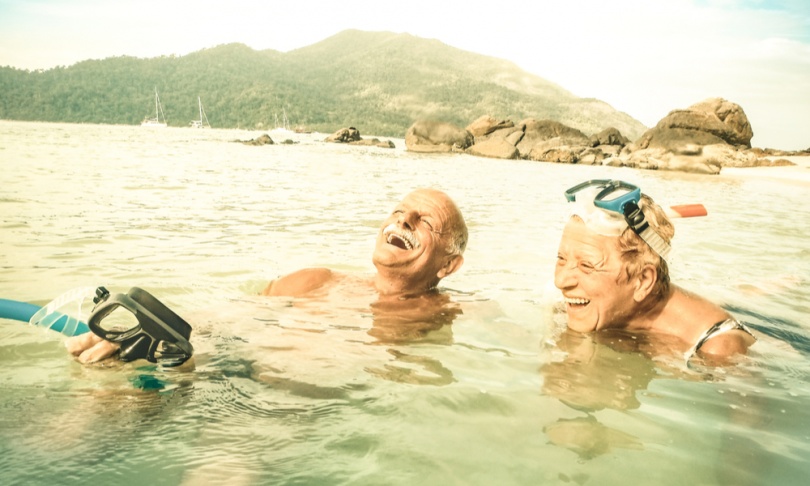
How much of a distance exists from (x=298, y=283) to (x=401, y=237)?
3.55 feet

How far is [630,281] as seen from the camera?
3.99 m

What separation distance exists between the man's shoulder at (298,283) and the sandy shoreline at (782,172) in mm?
25873

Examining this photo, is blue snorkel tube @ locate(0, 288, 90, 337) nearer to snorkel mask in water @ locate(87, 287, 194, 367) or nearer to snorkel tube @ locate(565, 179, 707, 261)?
snorkel mask in water @ locate(87, 287, 194, 367)

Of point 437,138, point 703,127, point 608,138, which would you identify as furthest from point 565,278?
point 608,138

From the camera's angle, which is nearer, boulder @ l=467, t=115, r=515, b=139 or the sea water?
the sea water

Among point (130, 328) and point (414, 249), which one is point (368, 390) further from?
point (414, 249)

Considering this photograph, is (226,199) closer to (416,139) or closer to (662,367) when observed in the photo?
(662,367)

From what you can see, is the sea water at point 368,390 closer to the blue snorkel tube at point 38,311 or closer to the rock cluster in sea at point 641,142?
the blue snorkel tube at point 38,311

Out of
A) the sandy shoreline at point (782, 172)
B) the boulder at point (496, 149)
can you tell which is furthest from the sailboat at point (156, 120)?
the sandy shoreline at point (782, 172)

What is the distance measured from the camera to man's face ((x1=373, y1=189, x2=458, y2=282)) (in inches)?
187

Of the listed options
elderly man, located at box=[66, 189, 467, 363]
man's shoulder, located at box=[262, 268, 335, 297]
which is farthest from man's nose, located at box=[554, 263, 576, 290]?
man's shoulder, located at box=[262, 268, 335, 297]

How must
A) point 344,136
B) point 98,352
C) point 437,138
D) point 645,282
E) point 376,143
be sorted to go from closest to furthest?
point 98,352, point 645,282, point 437,138, point 376,143, point 344,136

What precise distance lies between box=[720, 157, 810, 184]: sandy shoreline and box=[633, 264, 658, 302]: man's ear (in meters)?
25.2

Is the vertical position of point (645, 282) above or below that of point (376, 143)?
below
